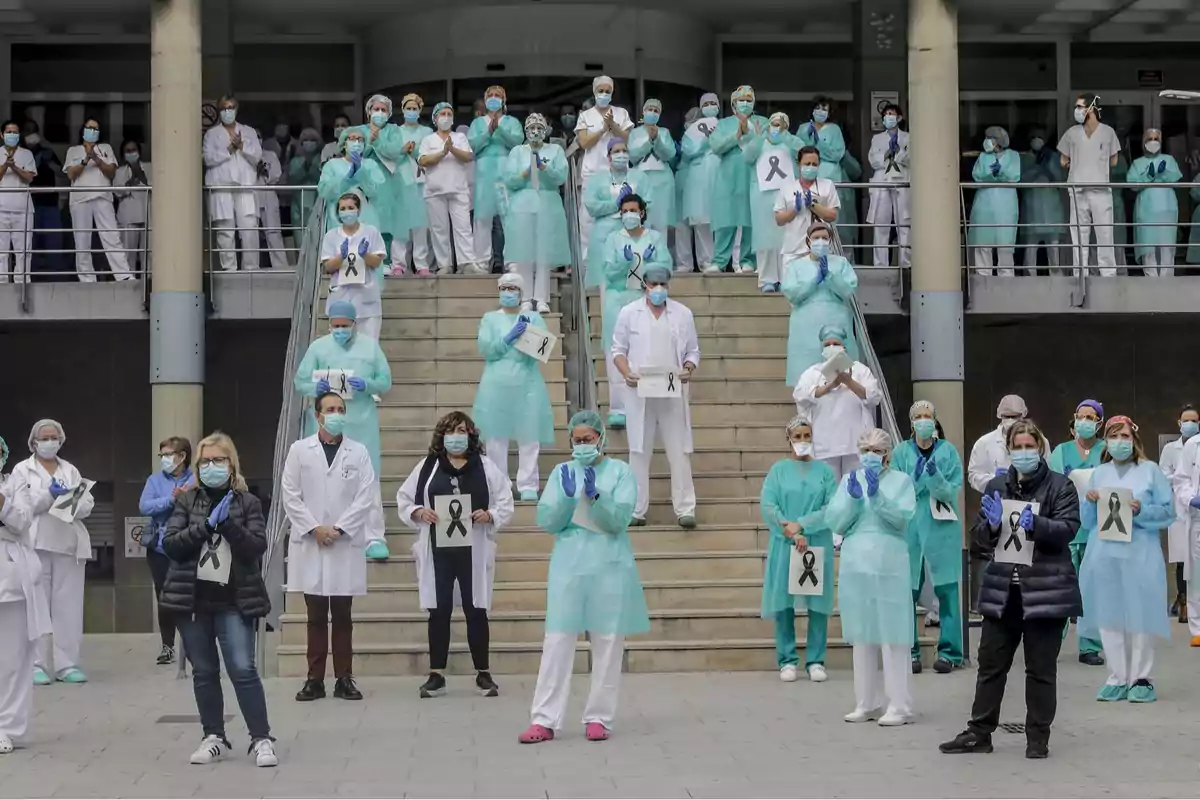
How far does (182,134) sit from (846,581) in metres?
10.3

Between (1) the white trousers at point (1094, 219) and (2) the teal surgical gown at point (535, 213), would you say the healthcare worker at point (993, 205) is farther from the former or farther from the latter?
(2) the teal surgical gown at point (535, 213)

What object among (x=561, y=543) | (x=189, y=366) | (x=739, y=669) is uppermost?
(x=189, y=366)

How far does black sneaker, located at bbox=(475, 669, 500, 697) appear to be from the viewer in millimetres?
12602

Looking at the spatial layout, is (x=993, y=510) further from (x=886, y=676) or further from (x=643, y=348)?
(x=643, y=348)

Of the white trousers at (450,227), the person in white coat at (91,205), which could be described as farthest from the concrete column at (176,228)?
the white trousers at (450,227)

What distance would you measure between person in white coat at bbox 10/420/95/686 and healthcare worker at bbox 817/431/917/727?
226 inches

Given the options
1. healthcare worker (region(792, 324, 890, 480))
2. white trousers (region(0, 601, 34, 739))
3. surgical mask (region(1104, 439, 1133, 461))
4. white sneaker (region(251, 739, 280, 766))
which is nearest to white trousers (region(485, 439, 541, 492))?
healthcare worker (region(792, 324, 890, 480))

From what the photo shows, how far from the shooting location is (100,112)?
24594 millimetres

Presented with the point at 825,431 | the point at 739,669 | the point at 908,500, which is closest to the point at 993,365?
the point at 825,431

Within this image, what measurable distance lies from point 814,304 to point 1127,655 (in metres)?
4.66

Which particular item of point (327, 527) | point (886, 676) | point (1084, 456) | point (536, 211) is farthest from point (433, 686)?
point (536, 211)

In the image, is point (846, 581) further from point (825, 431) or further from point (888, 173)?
point (888, 173)

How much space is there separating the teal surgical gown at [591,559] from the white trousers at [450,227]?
8.35 m

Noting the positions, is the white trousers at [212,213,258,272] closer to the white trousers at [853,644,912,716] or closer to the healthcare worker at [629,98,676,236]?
the healthcare worker at [629,98,676,236]
